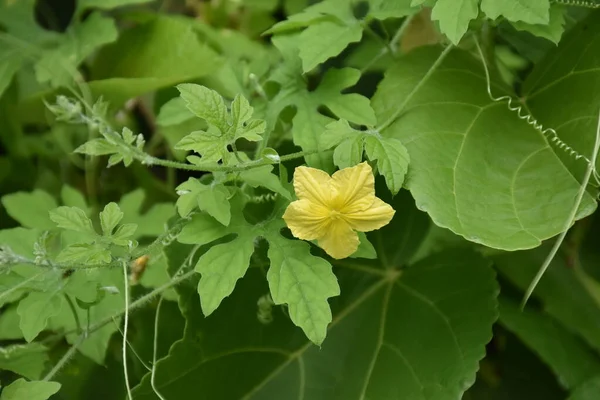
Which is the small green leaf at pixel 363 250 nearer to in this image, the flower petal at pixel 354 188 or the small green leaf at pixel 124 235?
the flower petal at pixel 354 188

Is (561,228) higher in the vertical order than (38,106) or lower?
higher

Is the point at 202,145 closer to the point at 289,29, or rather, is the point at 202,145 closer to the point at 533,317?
the point at 289,29

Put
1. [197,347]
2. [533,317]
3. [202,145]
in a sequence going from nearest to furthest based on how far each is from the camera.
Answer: [202,145] < [197,347] < [533,317]

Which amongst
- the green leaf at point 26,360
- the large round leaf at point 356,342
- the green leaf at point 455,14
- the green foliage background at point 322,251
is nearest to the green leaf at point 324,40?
the green foliage background at point 322,251

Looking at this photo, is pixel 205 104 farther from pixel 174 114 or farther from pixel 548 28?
pixel 548 28

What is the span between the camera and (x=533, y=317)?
3.04 ft

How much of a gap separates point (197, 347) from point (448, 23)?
18.0 inches

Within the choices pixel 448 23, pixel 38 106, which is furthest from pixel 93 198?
pixel 448 23

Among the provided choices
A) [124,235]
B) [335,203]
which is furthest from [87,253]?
[335,203]

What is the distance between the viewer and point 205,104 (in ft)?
2.02

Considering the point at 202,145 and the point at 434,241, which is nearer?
the point at 202,145

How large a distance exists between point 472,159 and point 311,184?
0.21 metres

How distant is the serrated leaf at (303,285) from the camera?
594 mm

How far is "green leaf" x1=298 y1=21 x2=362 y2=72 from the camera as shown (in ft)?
2.44
